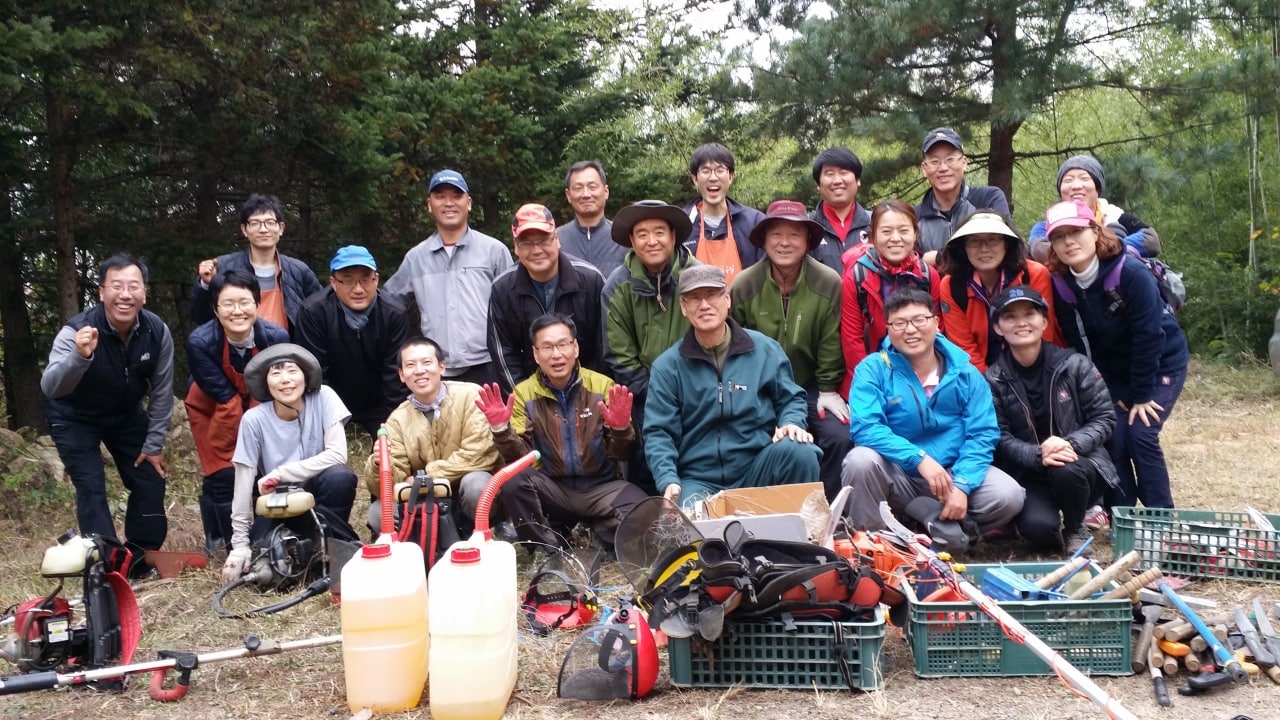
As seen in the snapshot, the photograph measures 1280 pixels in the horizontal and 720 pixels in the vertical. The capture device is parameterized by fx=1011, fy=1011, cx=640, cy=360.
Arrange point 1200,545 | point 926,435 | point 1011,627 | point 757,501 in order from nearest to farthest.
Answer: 1. point 1011,627
2. point 1200,545
3. point 757,501
4. point 926,435

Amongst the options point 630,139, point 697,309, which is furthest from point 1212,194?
point 697,309

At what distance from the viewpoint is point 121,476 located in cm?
598

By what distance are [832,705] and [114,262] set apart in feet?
15.1

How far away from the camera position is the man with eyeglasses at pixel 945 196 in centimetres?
601

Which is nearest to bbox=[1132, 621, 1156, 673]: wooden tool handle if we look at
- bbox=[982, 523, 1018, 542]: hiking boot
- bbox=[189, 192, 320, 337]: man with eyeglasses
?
bbox=[982, 523, 1018, 542]: hiking boot

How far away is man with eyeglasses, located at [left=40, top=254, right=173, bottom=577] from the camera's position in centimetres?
563

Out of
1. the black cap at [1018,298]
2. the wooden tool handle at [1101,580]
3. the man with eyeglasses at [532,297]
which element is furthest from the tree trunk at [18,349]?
the wooden tool handle at [1101,580]

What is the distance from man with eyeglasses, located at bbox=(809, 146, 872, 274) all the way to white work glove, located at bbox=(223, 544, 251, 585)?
359 cm

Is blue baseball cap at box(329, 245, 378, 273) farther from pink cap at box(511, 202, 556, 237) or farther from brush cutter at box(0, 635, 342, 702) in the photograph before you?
brush cutter at box(0, 635, 342, 702)

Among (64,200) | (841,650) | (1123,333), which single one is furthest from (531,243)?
(64,200)

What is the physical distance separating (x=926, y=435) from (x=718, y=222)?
1954 millimetres

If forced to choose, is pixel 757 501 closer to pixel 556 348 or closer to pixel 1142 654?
pixel 556 348

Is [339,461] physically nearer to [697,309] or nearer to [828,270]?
[697,309]

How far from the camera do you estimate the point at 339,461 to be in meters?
5.54
